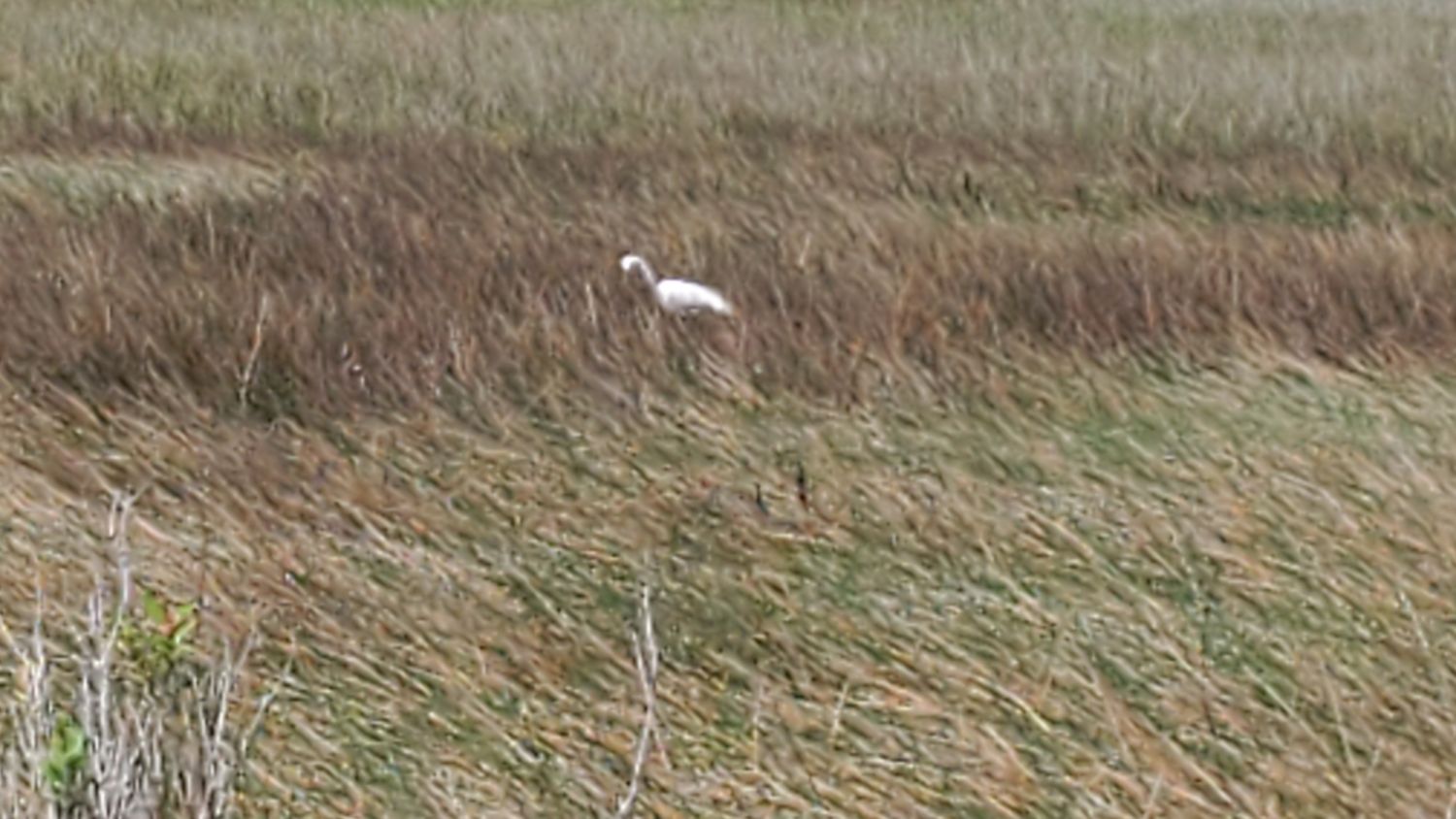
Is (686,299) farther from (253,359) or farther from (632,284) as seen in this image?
(253,359)

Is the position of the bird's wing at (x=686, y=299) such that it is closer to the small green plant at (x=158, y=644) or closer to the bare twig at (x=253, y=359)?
the bare twig at (x=253, y=359)

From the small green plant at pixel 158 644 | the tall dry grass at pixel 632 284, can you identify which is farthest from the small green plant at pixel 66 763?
the tall dry grass at pixel 632 284

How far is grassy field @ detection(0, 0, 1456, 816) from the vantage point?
3.30 meters

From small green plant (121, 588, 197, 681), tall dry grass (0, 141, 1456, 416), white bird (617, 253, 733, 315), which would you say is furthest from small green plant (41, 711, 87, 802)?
white bird (617, 253, 733, 315)

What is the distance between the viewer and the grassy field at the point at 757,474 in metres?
3.30

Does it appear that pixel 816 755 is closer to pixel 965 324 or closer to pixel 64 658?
pixel 64 658

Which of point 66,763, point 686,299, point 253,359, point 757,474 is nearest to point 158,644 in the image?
point 66,763

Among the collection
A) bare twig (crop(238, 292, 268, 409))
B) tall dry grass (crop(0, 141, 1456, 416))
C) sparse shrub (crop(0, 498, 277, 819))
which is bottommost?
tall dry grass (crop(0, 141, 1456, 416))

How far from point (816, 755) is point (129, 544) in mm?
1278

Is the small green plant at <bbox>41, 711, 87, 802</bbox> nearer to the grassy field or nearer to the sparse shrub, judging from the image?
the sparse shrub

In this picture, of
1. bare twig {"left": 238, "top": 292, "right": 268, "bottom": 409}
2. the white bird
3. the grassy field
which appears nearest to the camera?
the grassy field

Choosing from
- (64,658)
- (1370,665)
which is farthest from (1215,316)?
(64,658)

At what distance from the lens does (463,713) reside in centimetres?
336

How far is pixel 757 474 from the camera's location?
4273 mm
